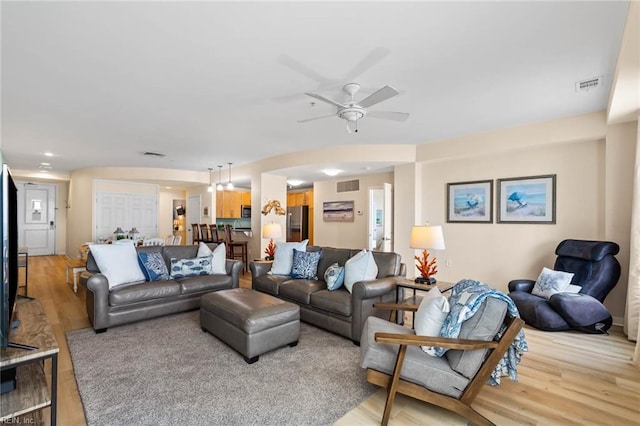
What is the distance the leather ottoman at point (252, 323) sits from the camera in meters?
2.63

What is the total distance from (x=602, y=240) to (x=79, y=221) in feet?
36.7

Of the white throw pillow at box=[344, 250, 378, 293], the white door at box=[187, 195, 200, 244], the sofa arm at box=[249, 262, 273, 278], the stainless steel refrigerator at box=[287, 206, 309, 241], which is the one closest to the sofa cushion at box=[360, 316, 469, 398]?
Result: the white throw pillow at box=[344, 250, 378, 293]

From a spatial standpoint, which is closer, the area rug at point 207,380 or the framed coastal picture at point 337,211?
the area rug at point 207,380

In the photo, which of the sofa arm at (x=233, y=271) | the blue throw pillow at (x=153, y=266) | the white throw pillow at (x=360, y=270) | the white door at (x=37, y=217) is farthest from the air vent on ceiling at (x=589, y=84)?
the white door at (x=37, y=217)

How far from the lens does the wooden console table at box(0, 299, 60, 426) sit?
1447 millimetres

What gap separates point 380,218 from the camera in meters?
7.74

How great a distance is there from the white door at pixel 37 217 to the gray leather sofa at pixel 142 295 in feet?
25.7

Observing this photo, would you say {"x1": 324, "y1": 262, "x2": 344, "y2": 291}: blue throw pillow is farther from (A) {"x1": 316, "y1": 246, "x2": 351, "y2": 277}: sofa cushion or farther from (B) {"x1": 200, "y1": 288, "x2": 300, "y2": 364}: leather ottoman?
(B) {"x1": 200, "y1": 288, "x2": 300, "y2": 364}: leather ottoman

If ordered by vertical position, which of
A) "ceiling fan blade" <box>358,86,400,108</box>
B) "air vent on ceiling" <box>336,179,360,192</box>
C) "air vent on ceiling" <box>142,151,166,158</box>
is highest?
"air vent on ceiling" <box>142,151,166,158</box>

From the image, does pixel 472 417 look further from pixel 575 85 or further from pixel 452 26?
pixel 575 85

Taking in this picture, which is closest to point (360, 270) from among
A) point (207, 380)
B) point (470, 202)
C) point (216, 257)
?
point (207, 380)

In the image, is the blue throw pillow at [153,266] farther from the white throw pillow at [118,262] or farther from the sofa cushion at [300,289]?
the sofa cushion at [300,289]

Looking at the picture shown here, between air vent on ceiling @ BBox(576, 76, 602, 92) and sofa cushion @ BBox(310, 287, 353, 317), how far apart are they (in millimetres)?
3138

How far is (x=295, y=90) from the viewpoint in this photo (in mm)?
3100
